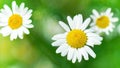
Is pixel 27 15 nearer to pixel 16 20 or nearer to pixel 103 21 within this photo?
pixel 16 20

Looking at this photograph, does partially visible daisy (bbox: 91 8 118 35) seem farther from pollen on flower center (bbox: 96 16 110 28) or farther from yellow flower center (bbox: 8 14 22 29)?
yellow flower center (bbox: 8 14 22 29)

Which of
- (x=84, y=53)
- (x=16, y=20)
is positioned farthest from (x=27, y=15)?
(x=84, y=53)

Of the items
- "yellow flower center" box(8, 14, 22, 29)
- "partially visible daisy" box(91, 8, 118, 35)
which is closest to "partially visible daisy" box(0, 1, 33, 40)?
"yellow flower center" box(8, 14, 22, 29)

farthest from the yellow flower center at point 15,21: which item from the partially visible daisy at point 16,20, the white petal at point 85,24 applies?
the white petal at point 85,24

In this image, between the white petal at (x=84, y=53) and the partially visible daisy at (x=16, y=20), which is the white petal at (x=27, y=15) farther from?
the white petal at (x=84, y=53)

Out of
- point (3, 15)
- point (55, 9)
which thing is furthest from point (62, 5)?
point (3, 15)

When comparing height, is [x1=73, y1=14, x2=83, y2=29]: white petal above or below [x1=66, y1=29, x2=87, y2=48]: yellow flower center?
above

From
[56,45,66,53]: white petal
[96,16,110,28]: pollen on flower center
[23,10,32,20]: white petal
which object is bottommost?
[56,45,66,53]: white petal
